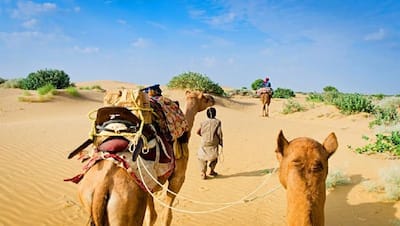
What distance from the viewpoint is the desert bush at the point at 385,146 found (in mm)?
9172

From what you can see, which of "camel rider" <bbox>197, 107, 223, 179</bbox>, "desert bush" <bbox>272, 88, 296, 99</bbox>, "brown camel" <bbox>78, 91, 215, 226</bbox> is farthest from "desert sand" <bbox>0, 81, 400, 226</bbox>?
"desert bush" <bbox>272, 88, 296, 99</bbox>

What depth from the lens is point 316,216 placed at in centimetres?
243

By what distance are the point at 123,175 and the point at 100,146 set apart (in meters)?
0.41

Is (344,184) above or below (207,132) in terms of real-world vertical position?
below

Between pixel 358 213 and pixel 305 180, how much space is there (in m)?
4.51

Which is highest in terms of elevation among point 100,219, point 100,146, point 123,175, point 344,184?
point 100,146

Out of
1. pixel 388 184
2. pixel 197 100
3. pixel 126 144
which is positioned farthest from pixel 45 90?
pixel 126 144

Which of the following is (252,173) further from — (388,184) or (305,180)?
(305,180)

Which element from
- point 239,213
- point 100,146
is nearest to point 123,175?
point 100,146

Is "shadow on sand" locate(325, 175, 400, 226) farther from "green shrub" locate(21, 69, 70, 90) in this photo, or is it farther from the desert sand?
"green shrub" locate(21, 69, 70, 90)

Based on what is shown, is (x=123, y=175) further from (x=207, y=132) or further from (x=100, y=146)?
(x=207, y=132)

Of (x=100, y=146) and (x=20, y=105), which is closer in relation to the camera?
(x=100, y=146)

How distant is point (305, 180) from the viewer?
8.18 ft

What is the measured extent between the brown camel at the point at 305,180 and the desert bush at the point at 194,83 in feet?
80.4
